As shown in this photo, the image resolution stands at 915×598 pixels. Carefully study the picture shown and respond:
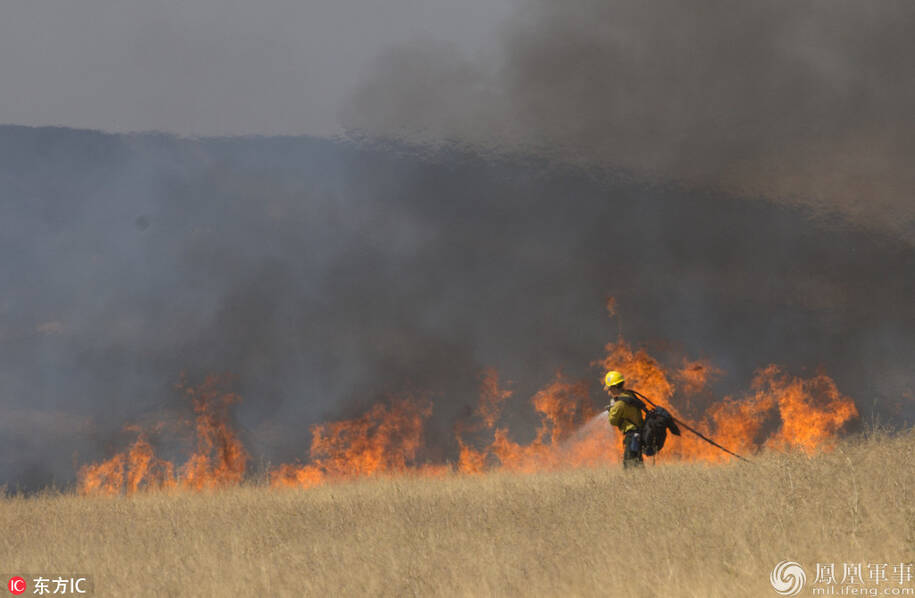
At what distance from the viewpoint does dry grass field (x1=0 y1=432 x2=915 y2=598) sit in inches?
255

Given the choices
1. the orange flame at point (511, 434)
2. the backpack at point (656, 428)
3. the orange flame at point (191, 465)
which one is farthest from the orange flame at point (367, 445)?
the backpack at point (656, 428)

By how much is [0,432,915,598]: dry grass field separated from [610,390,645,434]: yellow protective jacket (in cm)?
106

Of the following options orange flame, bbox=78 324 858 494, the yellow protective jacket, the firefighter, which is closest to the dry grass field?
the firefighter

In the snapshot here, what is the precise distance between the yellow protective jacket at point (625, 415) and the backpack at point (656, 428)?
0.13 m

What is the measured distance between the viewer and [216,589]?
7219mm

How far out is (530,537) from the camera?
8.29 meters

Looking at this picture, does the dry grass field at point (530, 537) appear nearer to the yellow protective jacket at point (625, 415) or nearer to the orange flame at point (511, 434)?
the yellow protective jacket at point (625, 415)

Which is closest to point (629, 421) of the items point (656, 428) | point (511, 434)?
point (656, 428)

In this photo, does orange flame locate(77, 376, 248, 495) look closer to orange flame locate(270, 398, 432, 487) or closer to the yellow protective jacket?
orange flame locate(270, 398, 432, 487)

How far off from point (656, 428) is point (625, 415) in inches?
19.0

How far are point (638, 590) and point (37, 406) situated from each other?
22.6 metres

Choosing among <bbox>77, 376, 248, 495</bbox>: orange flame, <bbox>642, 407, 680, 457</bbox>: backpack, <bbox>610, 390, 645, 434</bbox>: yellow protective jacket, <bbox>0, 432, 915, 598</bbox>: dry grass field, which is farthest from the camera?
<bbox>77, 376, 248, 495</bbox>: orange flame

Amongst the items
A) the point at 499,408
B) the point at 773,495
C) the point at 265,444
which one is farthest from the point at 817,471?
the point at 265,444

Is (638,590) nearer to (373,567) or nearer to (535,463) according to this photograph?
(373,567)
